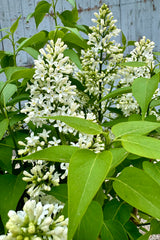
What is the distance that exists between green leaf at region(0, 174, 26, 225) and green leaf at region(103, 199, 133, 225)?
130mm

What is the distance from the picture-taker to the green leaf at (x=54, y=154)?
0.26 meters

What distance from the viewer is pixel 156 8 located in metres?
1.78

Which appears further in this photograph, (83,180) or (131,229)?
(131,229)

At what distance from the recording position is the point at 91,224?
0.91 ft

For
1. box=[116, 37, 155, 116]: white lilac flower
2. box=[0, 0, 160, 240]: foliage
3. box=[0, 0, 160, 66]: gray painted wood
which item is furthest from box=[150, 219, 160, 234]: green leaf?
box=[0, 0, 160, 66]: gray painted wood

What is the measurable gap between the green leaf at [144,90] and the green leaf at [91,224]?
156 mm

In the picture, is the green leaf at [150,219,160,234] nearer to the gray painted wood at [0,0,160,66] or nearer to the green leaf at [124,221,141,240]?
the green leaf at [124,221,141,240]

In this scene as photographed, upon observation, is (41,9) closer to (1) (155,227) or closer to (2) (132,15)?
(1) (155,227)

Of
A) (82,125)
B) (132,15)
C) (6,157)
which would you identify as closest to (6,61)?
(6,157)

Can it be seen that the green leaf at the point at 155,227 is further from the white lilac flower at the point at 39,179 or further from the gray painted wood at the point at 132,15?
the gray painted wood at the point at 132,15

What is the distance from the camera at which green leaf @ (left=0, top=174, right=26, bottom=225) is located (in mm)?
355

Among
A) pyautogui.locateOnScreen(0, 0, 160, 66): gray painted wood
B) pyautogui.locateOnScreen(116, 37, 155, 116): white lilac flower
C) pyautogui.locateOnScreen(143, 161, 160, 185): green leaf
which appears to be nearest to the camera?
pyautogui.locateOnScreen(143, 161, 160, 185): green leaf

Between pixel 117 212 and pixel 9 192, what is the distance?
162mm

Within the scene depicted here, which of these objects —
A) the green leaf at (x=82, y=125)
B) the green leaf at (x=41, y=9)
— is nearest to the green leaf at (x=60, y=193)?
the green leaf at (x=82, y=125)
